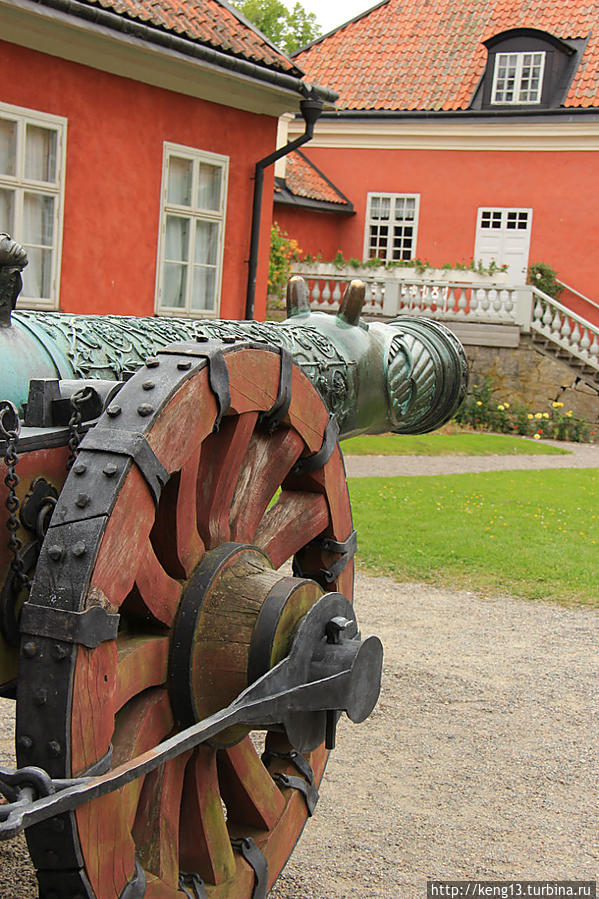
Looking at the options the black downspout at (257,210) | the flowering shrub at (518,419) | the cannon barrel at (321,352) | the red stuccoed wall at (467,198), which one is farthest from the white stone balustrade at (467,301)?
the cannon barrel at (321,352)

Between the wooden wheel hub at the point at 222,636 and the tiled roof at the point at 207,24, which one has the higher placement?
the tiled roof at the point at 207,24

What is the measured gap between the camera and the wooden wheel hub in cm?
222

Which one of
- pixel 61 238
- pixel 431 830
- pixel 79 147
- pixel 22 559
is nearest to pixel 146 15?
pixel 79 147

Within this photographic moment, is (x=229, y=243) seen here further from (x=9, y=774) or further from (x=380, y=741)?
(x=9, y=774)

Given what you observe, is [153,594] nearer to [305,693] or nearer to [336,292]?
[305,693]

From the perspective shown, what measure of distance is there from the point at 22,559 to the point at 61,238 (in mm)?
8498

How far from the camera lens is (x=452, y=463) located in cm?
1374

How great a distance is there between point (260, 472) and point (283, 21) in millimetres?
37186

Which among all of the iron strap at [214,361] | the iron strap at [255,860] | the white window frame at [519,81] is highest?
the white window frame at [519,81]

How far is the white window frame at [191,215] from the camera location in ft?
36.7

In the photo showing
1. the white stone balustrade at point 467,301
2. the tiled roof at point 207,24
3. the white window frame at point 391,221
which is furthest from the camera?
the white window frame at point 391,221

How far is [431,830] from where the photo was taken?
3689 mm

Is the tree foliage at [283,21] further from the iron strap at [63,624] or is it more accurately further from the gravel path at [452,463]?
the iron strap at [63,624]

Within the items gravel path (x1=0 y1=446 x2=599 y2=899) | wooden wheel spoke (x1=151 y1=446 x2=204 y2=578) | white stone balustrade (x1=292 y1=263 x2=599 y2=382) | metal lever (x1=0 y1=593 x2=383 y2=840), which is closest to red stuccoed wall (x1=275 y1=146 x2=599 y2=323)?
white stone balustrade (x1=292 y1=263 x2=599 y2=382)
